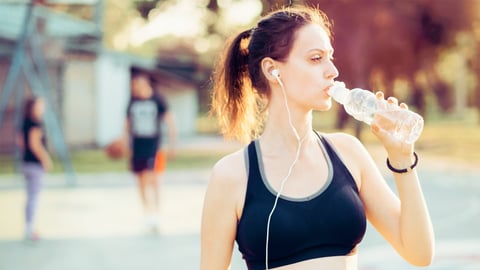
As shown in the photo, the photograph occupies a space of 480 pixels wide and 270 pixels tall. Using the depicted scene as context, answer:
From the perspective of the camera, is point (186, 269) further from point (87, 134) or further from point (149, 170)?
point (87, 134)

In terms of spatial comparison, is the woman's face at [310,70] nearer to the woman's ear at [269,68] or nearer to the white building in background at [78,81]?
the woman's ear at [269,68]

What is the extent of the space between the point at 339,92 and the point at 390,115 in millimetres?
193

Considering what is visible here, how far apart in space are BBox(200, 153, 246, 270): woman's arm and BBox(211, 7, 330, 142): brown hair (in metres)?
0.37

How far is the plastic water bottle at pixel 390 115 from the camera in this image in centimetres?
206

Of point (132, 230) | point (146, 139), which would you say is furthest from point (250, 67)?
point (132, 230)

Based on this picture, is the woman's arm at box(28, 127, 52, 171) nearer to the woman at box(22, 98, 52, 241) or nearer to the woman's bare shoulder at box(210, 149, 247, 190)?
the woman at box(22, 98, 52, 241)

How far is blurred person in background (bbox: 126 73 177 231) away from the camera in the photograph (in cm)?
931

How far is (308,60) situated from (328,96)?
12cm

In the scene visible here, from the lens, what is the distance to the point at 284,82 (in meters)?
2.35

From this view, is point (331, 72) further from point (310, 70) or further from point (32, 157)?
point (32, 157)

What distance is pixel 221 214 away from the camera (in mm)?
2238

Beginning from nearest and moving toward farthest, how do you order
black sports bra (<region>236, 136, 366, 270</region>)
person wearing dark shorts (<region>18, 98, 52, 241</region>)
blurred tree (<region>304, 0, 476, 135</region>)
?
black sports bra (<region>236, 136, 366, 270</region>) → person wearing dark shorts (<region>18, 98, 52, 241</region>) → blurred tree (<region>304, 0, 476, 135</region>)

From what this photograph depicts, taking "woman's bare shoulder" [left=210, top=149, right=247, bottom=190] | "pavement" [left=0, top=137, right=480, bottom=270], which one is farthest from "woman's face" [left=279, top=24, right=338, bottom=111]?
"pavement" [left=0, top=137, right=480, bottom=270]

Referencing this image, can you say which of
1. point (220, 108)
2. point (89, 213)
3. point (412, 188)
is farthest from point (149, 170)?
point (412, 188)
